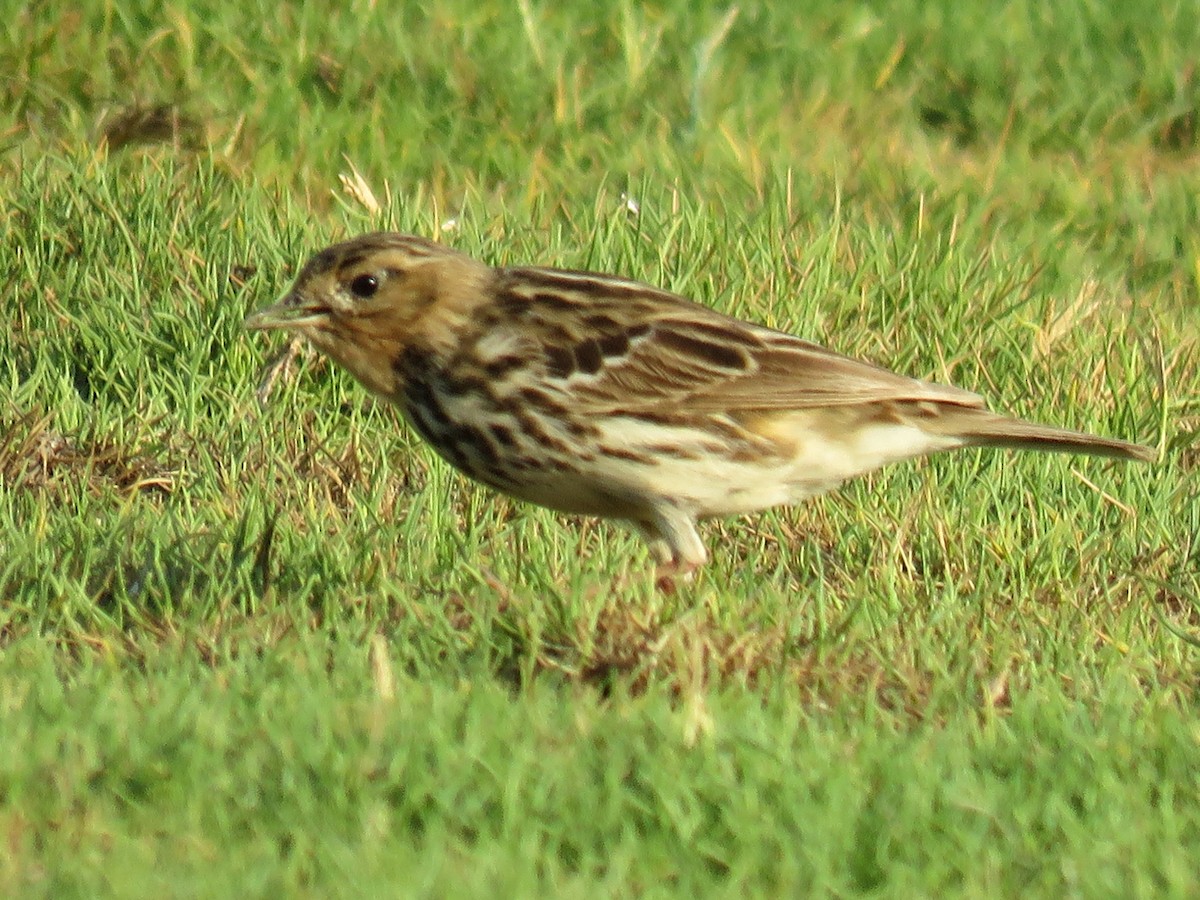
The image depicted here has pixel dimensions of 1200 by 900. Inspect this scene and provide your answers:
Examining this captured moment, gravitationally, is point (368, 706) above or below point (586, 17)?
above

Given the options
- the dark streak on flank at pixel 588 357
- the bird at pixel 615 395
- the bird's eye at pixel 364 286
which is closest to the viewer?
the bird at pixel 615 395

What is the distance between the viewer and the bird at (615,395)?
597 cm

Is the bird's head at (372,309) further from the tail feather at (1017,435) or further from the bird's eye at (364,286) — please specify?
the tail feather at (1017,435)

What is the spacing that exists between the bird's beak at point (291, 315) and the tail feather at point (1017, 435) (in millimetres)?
1705

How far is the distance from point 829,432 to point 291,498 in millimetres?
1549

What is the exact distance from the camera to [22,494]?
21.5ft

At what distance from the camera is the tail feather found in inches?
248

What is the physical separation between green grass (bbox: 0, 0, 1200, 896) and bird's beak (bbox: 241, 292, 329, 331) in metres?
0.48

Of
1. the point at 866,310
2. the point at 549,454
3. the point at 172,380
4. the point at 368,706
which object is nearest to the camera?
the point at 368,706

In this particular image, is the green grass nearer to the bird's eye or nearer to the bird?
the bird

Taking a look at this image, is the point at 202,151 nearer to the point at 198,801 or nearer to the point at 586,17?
the point at 586,17

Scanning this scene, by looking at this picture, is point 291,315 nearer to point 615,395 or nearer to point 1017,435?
point 615,395

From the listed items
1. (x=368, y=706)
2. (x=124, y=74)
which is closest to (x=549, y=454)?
(x=368, y=706)

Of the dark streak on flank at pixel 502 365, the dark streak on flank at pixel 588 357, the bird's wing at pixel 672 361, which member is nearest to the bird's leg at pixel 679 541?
the bird's wing at pixel 672 361
